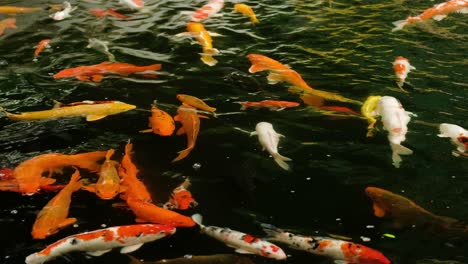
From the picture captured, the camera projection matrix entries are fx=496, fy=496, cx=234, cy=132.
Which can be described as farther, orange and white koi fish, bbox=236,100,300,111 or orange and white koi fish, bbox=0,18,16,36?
orange and white koi fish, bbox=0,18,16,36

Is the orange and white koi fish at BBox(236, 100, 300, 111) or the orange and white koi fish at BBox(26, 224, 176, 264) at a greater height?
the orange and white koi fish at BBox(236, 100, 300, 111)

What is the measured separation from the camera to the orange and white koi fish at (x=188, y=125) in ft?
14.3

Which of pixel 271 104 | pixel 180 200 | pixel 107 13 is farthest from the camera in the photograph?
pixel 107 13

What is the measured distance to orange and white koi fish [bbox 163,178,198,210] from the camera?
11.9 feet

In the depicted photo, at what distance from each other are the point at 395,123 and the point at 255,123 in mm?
1301

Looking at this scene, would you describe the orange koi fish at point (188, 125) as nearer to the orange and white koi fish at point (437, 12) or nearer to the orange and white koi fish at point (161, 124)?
the orange and white koi fish at point (161, 124)

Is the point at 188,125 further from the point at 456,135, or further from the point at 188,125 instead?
the point at 456,135

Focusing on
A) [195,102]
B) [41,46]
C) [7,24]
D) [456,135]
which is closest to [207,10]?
[41,46]

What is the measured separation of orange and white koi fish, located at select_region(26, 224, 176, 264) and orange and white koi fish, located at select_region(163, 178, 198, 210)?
16.3 inches

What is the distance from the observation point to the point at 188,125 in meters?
4.58

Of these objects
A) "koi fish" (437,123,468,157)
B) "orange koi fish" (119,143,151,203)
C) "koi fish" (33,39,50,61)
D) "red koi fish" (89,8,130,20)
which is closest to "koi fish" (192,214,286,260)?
"orange koi fish" (119,143,151,203)

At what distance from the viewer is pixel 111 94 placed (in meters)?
5.45

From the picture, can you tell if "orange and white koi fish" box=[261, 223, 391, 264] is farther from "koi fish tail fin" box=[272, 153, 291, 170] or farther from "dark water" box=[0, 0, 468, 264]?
"koi fish tail fin" box=[272, 153, 291, 170]

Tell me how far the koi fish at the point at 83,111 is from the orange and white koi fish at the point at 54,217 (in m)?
1.23
